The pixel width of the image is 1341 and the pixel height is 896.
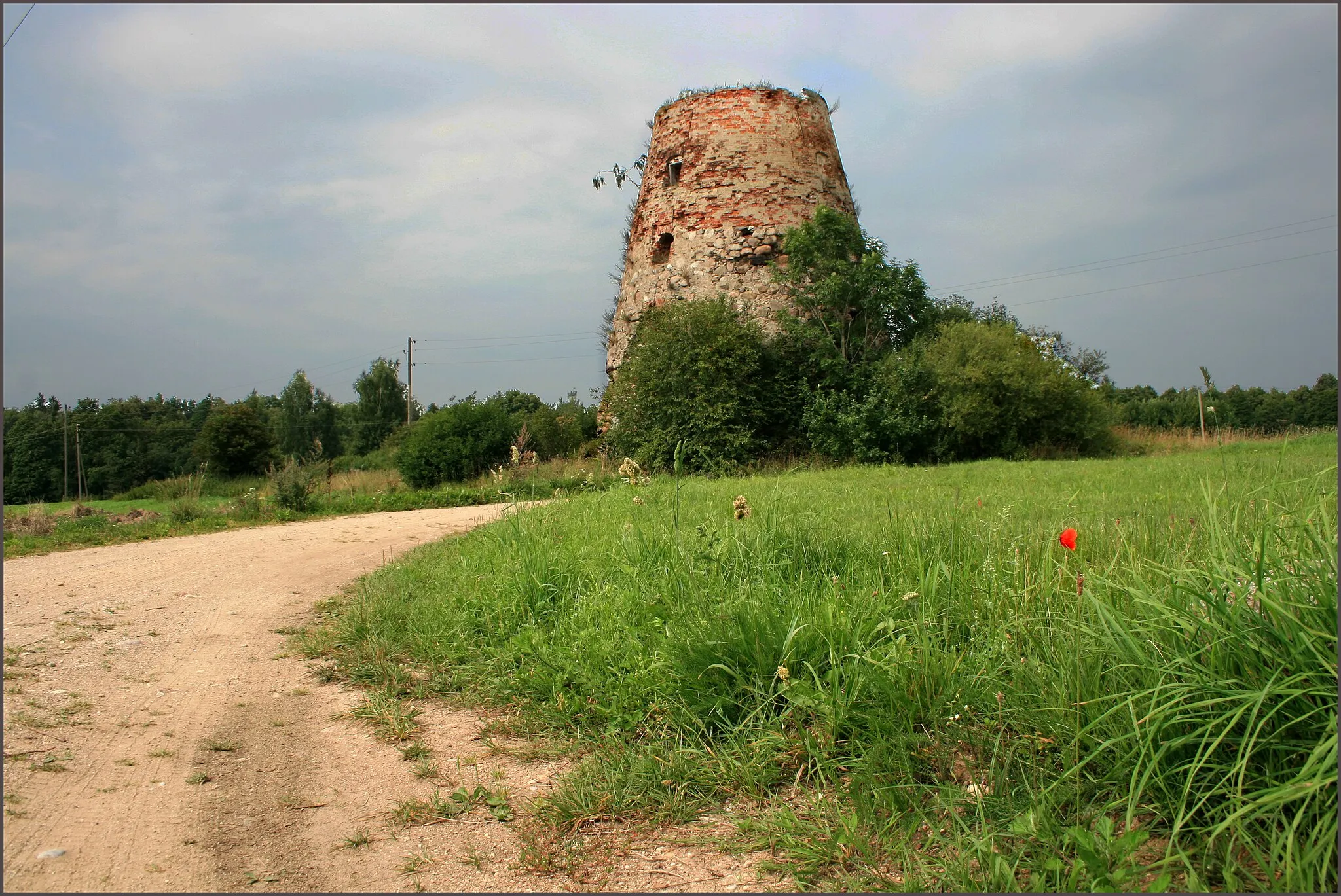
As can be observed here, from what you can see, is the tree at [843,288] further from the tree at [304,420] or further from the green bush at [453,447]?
the tree at [304,420]

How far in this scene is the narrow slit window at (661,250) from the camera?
70.4 feet

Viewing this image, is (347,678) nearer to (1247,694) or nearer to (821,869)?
(821,869)

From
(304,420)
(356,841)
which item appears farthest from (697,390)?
(304,420)

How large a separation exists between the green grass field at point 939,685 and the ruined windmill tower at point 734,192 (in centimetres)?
1601

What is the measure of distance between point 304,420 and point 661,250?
182ft

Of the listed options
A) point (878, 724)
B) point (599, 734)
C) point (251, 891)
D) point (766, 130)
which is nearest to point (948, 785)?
point (878, 724)

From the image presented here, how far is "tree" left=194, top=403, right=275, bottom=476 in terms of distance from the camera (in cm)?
3441

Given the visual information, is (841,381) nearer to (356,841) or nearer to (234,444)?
(356,841)

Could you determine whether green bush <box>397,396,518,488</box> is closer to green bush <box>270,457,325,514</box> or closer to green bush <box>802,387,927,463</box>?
green bush <box>270,457,325,514</box>

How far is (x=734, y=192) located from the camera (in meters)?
20.4

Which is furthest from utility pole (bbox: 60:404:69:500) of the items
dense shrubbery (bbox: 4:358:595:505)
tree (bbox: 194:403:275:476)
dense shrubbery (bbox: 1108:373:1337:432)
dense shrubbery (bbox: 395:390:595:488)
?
dense shrubbery (bbox: 1108:373:1337:432)

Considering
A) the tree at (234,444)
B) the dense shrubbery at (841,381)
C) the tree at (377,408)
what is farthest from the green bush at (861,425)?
the tree at (377,408)

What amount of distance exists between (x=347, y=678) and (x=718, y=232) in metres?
17.8

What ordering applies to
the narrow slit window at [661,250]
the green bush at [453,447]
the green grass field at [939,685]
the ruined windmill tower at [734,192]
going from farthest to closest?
1. the narrow slit window at [661,250]
2. the green bush at [453,447]
3. the ruined windmill tower at [734,192]
4. the green grass field at [939,685]
